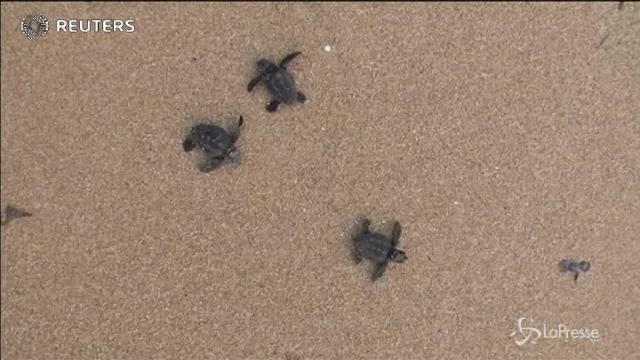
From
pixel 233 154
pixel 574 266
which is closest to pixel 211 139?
pixel 233 154

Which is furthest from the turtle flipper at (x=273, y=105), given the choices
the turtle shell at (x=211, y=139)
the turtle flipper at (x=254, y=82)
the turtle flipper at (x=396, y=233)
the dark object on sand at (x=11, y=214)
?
the dark object on sand at (x=11, y=214)

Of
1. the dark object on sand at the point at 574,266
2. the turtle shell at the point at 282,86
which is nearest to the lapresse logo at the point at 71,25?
the turtle shell at the point at 282,86

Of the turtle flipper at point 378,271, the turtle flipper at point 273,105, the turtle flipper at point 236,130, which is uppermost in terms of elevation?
the turtle flipper at point 273,105

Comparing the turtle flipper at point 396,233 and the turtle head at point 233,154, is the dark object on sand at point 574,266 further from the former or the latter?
the turtle head at point 233,154

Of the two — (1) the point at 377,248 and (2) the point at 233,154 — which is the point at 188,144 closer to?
(2) the point at 233,154

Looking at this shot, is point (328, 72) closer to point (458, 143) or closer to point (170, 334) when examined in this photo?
point (458, 143)

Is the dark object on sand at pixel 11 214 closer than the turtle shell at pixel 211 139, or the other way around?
the turtle shell at pixel 211 139

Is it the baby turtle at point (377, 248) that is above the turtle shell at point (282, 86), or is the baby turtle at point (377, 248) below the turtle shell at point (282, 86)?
below

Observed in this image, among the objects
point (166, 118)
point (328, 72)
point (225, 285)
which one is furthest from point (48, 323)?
point (328, 72)
